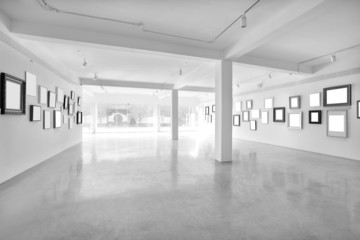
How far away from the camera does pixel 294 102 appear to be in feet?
25.7

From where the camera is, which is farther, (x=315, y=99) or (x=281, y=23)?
(x=315, y=99)

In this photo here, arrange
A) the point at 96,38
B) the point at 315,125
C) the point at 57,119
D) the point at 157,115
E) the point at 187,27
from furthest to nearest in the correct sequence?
the point at 157,115, the point at 315,125, the point at 57,119, the point at 96,38, the point at 187,27

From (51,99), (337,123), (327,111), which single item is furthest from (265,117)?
(51,99)

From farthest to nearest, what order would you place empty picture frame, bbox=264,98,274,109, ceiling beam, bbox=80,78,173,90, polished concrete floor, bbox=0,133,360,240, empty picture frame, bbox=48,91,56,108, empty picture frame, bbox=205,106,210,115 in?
empty picture frame, bbox=205,106,210,115
ceiling beam, bbox=80,78,173,90
empty picture frame, bbox=264,98,274,109
empty picture frame, bbox=48,91,56,108
polished concrete floor, bbox=0,133,360,240

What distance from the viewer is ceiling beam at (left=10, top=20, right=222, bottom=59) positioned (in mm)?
3809

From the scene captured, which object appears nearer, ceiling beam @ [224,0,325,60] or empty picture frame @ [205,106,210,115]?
ceiling beam @ [224,0,325,60]

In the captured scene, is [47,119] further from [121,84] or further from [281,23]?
[281,23]

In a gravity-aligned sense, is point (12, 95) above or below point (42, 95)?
below

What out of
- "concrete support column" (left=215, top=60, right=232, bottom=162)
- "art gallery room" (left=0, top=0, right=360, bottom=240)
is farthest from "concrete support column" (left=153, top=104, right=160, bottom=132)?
"concrete support column" (left=215, top=60, right=232, bottom=162)

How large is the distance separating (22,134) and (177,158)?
4.08 m

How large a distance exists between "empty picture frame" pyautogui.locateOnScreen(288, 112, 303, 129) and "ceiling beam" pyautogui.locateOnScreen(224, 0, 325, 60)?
4665 millimetres

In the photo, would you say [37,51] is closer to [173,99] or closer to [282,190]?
[282,190]

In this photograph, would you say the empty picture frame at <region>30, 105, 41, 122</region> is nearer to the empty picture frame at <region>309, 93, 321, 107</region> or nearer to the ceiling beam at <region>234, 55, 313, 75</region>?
the ceiling beam at <region>234, 55, 313, 75</region>

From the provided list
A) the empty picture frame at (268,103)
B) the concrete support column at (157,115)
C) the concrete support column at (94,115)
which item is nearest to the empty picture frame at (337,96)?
the empty picture frame at (268,103)
